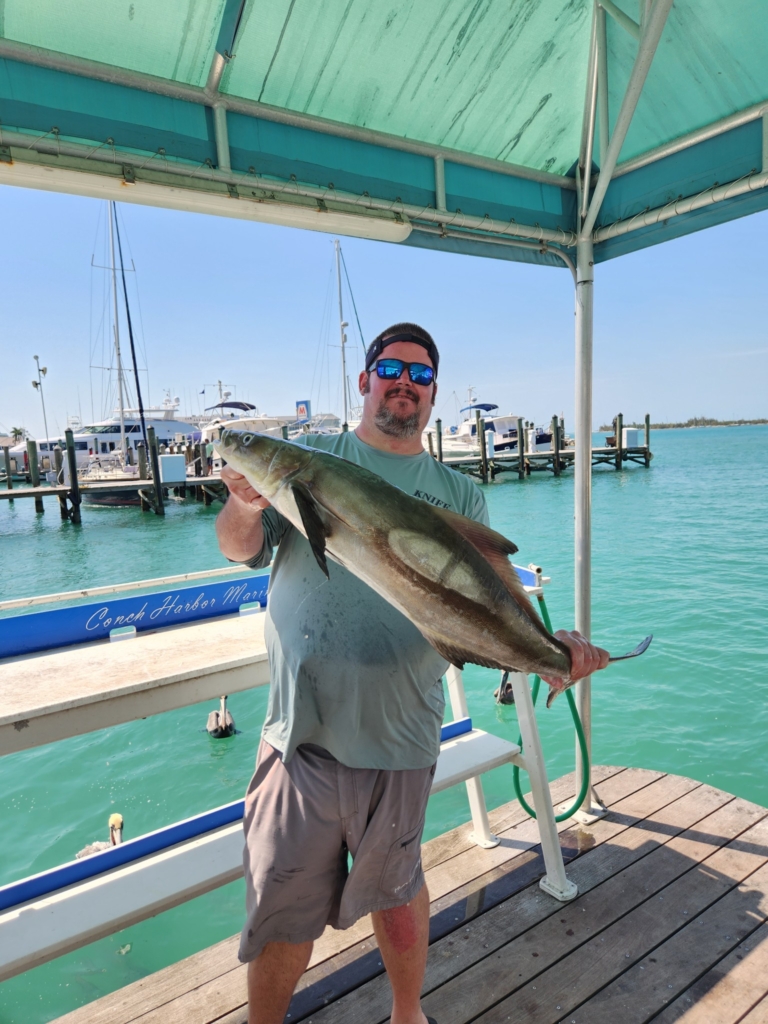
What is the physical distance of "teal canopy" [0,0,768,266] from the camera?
2.18 meters

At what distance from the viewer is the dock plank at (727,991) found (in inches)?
85.9

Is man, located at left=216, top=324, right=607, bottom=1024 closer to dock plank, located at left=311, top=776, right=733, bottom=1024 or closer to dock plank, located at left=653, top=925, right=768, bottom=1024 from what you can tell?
dock plank, located at left=311, top=776, right=733, bottom=1024

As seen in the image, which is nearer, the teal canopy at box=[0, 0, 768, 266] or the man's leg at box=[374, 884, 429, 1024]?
the man's leg at box=[374, 884, 429, 1024]

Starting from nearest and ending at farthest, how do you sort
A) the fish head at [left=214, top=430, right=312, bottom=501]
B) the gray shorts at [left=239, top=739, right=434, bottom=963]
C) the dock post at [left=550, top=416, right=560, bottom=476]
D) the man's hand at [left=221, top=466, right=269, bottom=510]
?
1. the fish head at [left=214, top=430, right=312, bottom=501]
2. the man's hand at [left=221, top=466, right=269, bottom=510]
3. the gray shorts at [left=239, top=739, right=434, bottom=963]
4. the dock post at [left=550, top=416, right=560, bottom=476]

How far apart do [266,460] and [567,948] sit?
2407 mm

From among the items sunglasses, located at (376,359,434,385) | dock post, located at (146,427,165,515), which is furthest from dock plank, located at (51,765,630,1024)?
dock post, located at (146,427,165,515)

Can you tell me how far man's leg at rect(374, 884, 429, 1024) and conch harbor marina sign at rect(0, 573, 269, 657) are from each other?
59.5 inches

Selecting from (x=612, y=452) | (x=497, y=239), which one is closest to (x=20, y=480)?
(x=612, y=452)

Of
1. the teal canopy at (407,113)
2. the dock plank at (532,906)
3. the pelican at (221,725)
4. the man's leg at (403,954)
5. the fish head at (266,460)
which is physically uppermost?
the teal canopy at (407,113)

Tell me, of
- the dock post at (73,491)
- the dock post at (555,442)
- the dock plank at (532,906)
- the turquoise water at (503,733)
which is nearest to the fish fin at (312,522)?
the dock plank at (532,906)

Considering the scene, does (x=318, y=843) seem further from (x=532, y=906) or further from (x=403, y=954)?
(x=532, y=906)

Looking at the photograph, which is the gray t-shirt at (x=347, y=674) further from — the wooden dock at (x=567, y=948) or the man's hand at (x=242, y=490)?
the wooden dock at (x=567, y=948)

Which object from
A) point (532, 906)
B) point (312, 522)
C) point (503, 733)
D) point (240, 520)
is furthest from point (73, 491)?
point (312, 522)

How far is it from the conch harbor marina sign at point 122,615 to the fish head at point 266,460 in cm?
143
